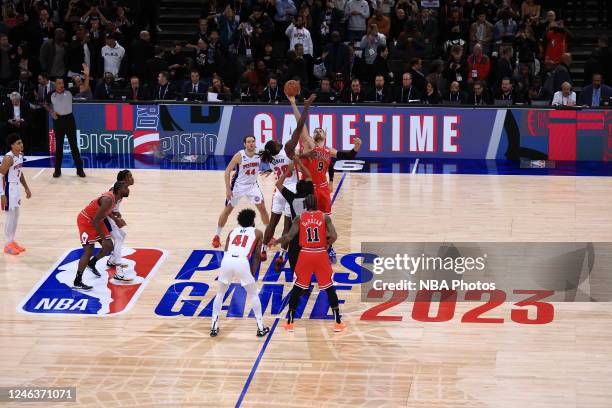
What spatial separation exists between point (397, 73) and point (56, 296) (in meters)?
13.0

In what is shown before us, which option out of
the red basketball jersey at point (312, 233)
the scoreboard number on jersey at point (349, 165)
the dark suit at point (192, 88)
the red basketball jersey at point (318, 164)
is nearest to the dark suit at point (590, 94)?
the scoreboard number on jersey at point (349, 165)

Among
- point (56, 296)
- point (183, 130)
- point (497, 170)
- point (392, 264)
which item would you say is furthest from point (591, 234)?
point (183, 130)

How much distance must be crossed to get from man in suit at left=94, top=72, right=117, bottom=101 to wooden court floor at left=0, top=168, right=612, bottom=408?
7374 mm

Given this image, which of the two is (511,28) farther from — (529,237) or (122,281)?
(122,281)

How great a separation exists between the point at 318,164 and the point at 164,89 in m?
9.94

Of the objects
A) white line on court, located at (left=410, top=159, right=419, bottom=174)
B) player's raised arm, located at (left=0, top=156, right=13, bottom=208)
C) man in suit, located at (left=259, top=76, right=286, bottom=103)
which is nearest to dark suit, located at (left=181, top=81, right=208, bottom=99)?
man in suit, located at (left=259, top=76, right=286, bottom=103)

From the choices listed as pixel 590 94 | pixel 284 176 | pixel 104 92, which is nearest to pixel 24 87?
pixel 104 92

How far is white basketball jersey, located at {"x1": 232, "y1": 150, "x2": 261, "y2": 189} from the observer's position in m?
16.5

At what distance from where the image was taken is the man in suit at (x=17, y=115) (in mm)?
23641

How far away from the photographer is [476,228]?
17625 millimetres

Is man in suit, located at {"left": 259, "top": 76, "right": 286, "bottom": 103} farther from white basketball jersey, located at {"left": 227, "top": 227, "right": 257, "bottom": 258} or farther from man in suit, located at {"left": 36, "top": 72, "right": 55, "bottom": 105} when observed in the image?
white basketball jersey, located at {"left": 227, "top": 227, "right": 257, "bottom": 258}

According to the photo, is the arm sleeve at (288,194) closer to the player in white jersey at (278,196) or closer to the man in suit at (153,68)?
the player in white jersey at (278,196)

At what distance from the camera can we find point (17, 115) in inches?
936

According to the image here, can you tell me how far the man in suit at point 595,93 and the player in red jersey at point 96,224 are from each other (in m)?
12.7
